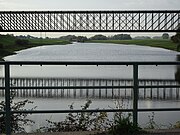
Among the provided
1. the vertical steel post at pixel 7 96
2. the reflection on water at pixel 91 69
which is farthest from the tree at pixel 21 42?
the vertical steel post at pixel 7 96

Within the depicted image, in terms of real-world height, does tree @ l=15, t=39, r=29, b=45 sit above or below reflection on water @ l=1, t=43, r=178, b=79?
above

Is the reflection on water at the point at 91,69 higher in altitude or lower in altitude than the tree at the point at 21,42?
lower

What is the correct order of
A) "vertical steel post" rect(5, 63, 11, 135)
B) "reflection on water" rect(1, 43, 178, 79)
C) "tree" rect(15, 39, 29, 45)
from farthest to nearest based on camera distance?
"tree" rect(15, 39, 29, 45), "reflection on water" rect(1, 43, 178, 79), "vertical steel post" rect(5, 63, 11, 135)

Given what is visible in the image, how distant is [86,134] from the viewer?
22.1ft

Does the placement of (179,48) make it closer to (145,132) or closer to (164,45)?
(164,45)

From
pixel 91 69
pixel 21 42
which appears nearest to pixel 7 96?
pixel 91 69

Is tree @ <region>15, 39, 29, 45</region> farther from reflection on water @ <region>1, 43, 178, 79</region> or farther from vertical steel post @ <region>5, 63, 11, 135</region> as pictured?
vertical steel post @ <region>5, 63, 11, 135</region>

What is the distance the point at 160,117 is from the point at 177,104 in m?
4.93

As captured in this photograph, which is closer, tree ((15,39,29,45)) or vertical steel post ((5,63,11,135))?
vertical steel post ((5,63,11,135))

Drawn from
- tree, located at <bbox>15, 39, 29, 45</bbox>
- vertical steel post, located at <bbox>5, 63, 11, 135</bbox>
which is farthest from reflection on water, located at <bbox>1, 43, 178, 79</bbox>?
tree, located at <bbox>15, 39, 29, 45</bbox>

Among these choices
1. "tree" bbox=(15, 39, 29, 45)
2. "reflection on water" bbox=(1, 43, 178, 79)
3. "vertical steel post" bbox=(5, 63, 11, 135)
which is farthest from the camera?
"tree" bbox=(15, 39, 29, 45)

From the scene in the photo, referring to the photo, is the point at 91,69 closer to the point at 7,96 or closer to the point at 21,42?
the point at 7,96

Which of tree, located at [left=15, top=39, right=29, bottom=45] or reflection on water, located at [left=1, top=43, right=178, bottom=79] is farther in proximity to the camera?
tree, located at [left=15, top=39, right=29, bottom=45]

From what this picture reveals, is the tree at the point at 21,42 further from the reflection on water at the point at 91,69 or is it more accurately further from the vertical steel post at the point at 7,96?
the vertical steel post at the point at 7,96
